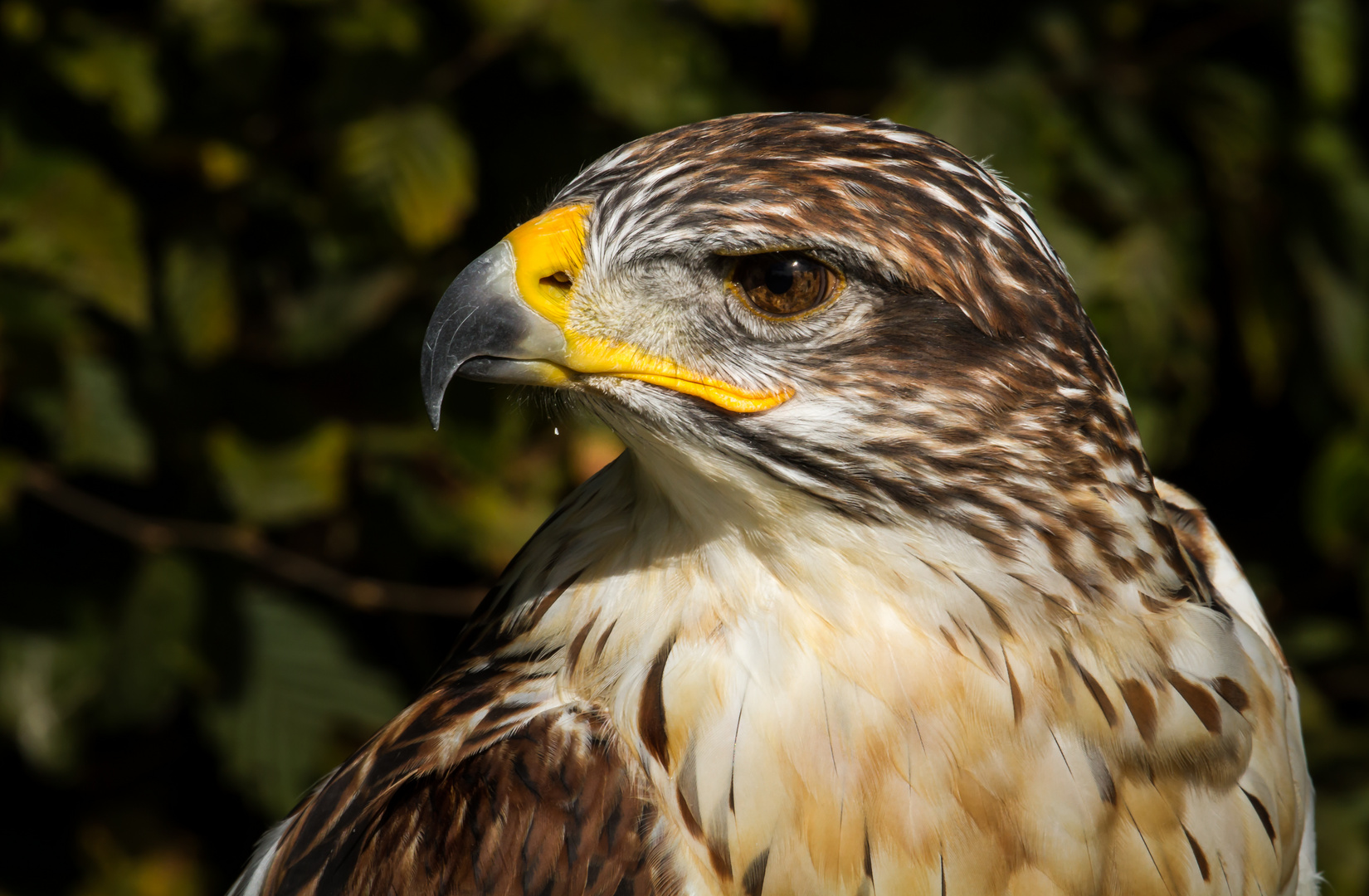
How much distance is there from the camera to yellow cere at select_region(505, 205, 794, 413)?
1.81 metres

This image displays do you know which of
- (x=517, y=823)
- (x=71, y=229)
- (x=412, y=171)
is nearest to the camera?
(x=517, y=823)

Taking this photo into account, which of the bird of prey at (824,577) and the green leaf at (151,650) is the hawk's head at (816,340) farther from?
the green leaf at (151,650)

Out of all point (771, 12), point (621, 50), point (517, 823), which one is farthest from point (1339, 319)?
point (517, 823)

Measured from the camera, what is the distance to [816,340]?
5.92 feet

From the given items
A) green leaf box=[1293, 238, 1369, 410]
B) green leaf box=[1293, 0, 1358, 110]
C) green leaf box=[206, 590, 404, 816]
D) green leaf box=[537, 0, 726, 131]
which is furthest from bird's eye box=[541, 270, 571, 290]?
green leaf box=[1293, 238, 1369, 410]

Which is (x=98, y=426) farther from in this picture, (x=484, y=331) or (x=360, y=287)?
(x=484, y=331)

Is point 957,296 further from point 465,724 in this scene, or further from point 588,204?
point 465,724

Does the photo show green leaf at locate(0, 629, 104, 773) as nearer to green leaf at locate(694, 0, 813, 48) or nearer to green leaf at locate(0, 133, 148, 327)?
green leaf at locate(0, 133, 148, 327)

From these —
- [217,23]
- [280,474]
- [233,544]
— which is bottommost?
[233,544]

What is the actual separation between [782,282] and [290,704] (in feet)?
7.55

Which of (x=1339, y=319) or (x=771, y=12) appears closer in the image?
(x=771, y=12)

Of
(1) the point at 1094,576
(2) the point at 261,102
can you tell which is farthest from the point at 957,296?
(2) the point at 261,102

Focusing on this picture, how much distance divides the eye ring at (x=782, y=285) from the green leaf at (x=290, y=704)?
2209mm

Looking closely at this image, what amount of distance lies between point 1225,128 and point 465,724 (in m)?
3.01
